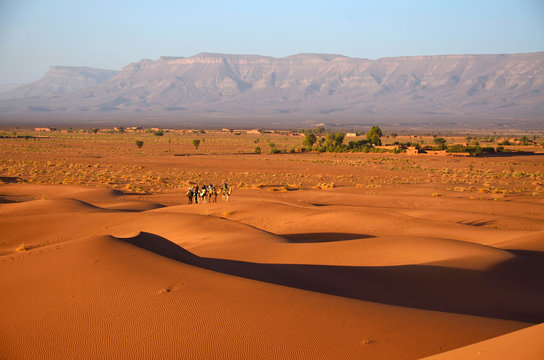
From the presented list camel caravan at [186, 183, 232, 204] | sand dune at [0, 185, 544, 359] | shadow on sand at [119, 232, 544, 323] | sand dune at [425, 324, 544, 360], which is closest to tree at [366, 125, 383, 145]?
camel caravan at [186, 183, 232, 204]

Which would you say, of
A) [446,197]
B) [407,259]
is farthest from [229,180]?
[407,259]

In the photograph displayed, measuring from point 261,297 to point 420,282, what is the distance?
4777mm

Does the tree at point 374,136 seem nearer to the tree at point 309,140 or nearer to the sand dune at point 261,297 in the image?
the tree at point 309,140

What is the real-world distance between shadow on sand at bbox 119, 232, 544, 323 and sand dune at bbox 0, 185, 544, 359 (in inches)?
1.6

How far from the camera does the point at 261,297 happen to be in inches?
362

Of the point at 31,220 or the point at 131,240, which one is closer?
the point at 131,240

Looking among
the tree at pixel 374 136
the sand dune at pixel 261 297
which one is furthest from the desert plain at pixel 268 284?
the tree at pixel 374 136

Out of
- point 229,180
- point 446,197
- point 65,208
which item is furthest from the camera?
point 229,180

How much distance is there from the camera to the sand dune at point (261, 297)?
7781 millimetres

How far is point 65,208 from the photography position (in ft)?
80.1

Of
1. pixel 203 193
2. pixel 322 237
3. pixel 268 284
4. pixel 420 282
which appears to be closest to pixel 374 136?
pixel 203 193

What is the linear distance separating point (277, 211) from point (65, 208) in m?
9.77

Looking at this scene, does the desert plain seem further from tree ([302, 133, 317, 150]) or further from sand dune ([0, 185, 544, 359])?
tree ([302, 133, 317, 150])

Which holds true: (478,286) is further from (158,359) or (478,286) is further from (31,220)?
(31,220)
